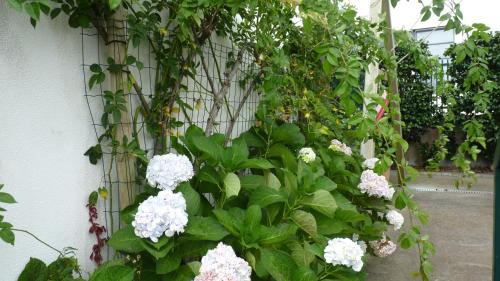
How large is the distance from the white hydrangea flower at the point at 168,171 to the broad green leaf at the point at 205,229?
173mm

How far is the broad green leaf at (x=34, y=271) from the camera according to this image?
1.42 m

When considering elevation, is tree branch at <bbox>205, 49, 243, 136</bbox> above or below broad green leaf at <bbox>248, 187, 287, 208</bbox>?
above

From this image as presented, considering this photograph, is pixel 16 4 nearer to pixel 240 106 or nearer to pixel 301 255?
pixel 301 255

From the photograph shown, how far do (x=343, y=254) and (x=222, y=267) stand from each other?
0.41 metres

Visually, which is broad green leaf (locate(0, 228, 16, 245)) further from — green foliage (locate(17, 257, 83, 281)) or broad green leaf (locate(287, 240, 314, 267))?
broad green leaf (locate(287, 240, 314, 267))

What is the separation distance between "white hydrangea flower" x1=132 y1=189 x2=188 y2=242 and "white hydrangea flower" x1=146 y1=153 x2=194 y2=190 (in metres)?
0.20

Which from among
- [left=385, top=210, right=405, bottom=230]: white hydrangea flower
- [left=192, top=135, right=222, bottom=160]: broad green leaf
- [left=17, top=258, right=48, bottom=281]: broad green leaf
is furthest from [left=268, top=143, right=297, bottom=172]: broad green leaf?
[left=17, top=258, right=48, bottom=281]: broad green leaf

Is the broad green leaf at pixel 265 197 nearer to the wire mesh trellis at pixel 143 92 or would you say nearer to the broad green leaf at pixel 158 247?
the broad green leaf at pixel 158 247

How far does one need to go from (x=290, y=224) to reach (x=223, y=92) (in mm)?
928

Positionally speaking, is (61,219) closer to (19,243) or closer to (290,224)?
(19,243)

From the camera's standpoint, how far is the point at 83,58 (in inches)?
64.7

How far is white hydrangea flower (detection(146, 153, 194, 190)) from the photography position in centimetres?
152

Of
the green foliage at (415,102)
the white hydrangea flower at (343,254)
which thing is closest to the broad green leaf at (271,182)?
the white hydrangea flower at (343,254)

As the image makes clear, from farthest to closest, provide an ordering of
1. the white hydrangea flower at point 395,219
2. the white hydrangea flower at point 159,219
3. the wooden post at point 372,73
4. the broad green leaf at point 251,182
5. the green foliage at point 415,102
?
the green foliage at point 415,102, the wooden post at point 372,73, the white hydrangea flower at point 395,219, the broad green leaf at point 251,182, the white hydrangea flower at point 159,219
